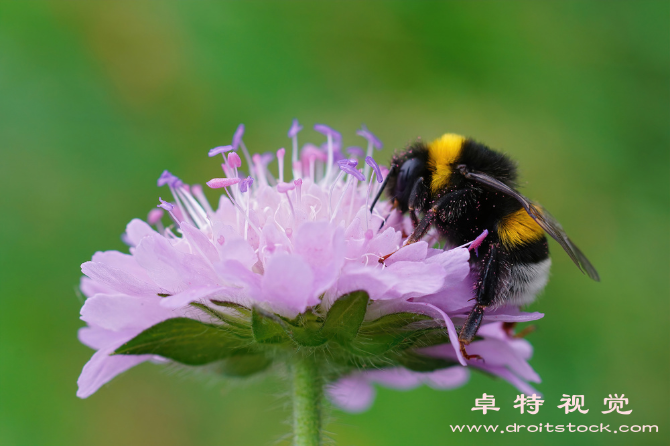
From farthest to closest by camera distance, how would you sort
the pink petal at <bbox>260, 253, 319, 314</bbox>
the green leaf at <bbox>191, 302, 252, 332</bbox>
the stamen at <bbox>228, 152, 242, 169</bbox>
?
the stamen at <bbox>228, 152, 242, 169</bbox> < the green leaf at <bbox>191, 302, 252, 332</bbox> < the pink petal at <bbox>260, 253, 319, 314</bbox>

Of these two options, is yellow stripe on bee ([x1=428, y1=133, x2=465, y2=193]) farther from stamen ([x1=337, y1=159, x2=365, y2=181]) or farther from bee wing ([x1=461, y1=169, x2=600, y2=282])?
stamen ([x1=337, y1=159, x2=365, y2=181])

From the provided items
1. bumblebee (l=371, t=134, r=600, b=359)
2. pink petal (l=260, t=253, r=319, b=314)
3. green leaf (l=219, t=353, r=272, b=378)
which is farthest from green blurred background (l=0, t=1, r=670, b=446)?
pink petal (l=260, t=253, r=319, b=314)

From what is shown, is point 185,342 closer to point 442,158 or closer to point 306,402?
point 306,402

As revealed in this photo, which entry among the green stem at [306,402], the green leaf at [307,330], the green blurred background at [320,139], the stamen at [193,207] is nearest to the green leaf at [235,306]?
the green leaf at [307,330]

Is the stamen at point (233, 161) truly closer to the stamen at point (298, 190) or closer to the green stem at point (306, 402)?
the stamen at point (298, 190)

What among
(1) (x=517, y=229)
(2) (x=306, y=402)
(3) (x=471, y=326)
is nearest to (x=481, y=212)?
(1) (x=517, y=229)

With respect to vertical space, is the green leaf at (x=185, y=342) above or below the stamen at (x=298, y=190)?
below

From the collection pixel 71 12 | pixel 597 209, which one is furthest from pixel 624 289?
pixel 71 12

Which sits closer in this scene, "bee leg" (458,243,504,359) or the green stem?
"bee leg" (458,243,504,359)
